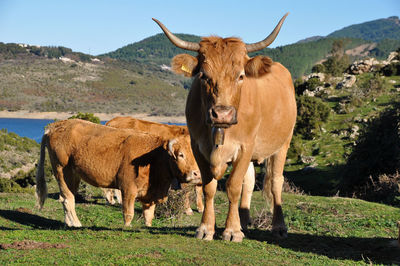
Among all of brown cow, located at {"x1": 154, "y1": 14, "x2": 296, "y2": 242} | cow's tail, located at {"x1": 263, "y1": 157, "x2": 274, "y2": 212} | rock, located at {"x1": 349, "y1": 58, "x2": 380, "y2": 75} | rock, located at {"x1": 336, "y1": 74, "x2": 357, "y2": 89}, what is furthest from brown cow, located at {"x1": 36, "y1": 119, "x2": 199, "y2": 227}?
rock, located at {"x1": 349, "y1": 58, "x2": 380, "y2": 75}

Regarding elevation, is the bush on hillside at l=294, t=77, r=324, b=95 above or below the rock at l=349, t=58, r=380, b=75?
below

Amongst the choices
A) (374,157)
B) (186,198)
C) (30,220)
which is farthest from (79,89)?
(30,220)

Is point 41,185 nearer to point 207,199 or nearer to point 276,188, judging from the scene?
point 207,199

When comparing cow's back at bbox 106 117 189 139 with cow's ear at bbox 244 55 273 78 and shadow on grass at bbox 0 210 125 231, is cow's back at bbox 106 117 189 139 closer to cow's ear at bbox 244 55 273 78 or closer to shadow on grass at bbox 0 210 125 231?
shadow on grass at bbox 0 210 125 231

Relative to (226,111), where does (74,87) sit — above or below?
below

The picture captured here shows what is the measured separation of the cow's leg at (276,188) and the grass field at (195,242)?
211 millimetres

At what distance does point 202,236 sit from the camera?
23.6 ft

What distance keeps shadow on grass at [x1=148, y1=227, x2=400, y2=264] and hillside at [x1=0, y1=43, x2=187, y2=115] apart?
304ft

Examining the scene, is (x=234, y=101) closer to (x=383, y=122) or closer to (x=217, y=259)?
(x=217, y=259)

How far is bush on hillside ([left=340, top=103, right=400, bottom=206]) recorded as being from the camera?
21403 millimetres

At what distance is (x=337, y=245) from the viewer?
8.18m

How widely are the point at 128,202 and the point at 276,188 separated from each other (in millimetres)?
2786

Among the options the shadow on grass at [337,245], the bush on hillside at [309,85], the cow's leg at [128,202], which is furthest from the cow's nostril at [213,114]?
the bush on hillside at [309,85]

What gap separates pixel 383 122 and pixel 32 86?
98170 millimetres
